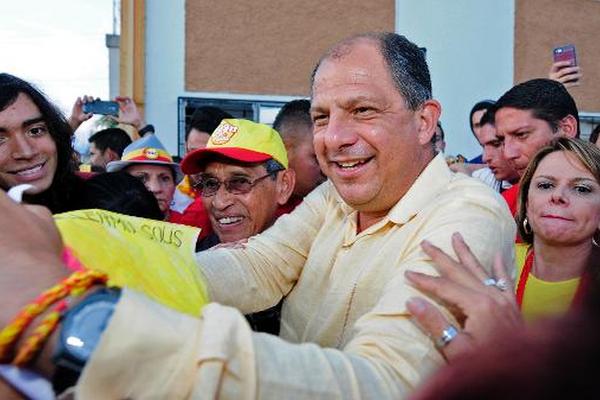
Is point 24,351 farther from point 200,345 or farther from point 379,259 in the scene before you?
point 379,259

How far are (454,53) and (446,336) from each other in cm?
1167

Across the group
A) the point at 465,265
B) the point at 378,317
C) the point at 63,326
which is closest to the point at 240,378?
the point at 63,326

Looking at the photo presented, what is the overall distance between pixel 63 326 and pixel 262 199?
7.36 feet

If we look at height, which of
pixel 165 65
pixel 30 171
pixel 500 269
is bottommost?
pixel 500 269

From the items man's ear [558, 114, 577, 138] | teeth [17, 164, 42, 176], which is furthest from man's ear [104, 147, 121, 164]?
man's ear [558, 114, 577, 138]

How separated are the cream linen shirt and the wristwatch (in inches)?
0.5

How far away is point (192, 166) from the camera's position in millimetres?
3086

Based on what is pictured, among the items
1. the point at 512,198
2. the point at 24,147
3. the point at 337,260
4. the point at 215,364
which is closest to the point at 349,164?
the point at 337,260

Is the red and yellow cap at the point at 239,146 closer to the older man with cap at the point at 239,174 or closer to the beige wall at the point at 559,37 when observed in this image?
the older man with cap at the point at 239,174

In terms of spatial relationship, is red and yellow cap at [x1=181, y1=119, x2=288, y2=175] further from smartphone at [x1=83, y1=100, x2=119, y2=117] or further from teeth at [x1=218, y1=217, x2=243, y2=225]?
smartphone at [x1=83, y1=100, x2=119, y2=117]

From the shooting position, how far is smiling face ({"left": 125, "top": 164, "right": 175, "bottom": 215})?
14.3 feet

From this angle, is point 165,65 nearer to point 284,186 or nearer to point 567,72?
point 567,72

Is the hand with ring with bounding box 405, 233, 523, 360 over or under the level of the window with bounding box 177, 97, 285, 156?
under

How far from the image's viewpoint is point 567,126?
12.4 ft
